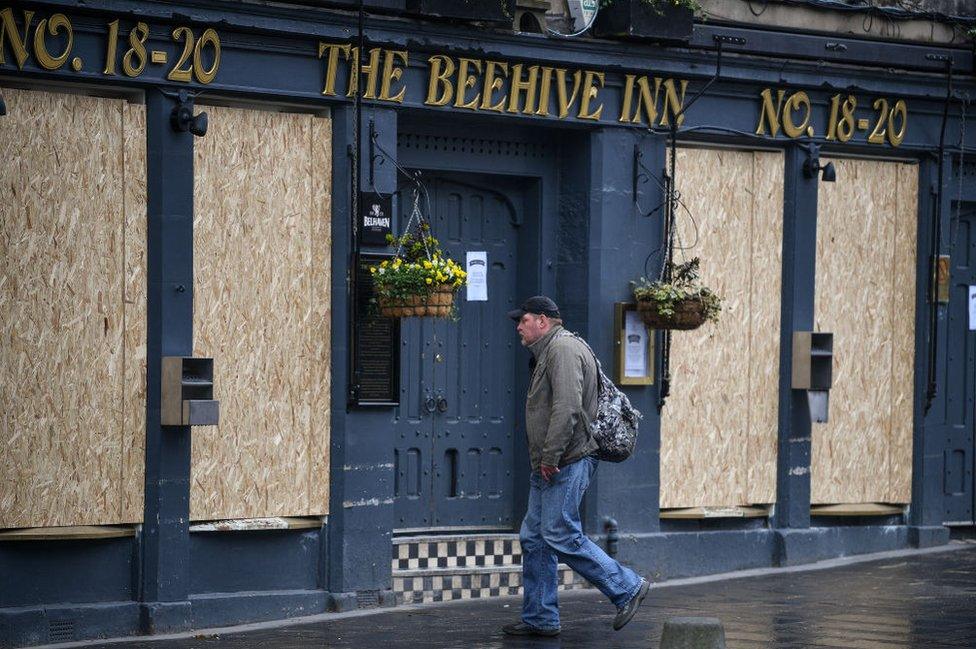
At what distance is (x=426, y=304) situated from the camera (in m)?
12.2

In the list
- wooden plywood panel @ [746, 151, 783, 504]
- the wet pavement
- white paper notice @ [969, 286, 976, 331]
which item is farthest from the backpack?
white paper notice @ [969, 286, 976, 331]

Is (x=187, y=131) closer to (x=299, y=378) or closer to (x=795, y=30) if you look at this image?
(x=299, y=378)

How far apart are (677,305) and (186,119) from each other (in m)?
3.94

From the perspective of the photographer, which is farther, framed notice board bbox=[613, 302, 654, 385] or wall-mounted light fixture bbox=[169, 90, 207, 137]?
framed notice board bbox=[613, 302, 654, 385]

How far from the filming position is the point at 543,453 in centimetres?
1083

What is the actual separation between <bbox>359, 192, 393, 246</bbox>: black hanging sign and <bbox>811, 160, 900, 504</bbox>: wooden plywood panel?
4.17 m

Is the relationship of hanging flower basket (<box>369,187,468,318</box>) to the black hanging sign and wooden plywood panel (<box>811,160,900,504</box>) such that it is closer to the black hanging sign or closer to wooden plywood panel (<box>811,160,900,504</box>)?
the black hanging sign

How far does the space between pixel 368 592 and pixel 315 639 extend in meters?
1.59

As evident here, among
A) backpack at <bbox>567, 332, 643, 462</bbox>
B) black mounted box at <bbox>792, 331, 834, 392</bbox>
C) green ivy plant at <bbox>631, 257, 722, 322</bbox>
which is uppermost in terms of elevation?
green ivy plant at <bbox>631, 257, 722, 322</bbox>

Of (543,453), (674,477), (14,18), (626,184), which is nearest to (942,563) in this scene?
(674,477)

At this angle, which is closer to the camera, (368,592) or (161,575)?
(161,575)

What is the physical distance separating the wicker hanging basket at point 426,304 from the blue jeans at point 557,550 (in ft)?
5.26

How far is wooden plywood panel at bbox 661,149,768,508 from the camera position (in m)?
14.4

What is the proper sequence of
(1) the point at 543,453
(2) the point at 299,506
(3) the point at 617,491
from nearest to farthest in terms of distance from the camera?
(1) the point at 543,453 < (2) the point at 299,506 < (3) the point at 617,491
